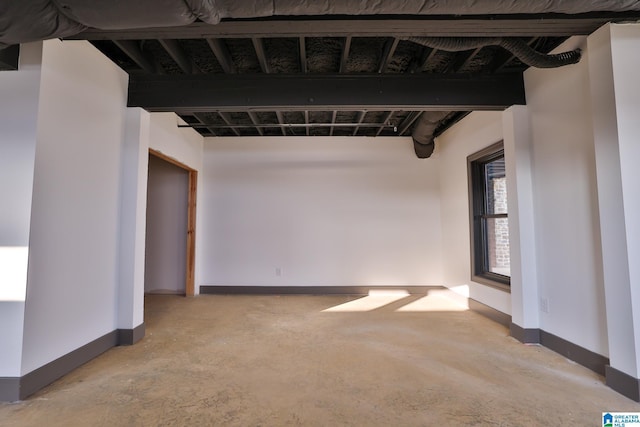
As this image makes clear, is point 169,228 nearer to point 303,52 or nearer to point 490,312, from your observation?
point 303,52

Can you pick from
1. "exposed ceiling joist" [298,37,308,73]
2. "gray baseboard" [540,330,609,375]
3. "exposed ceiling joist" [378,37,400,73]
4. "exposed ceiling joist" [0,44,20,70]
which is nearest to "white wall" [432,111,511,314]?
"gray baseboard" [540,330,609,375]

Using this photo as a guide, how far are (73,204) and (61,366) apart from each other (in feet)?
4.04

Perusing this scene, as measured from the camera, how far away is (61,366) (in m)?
2.25

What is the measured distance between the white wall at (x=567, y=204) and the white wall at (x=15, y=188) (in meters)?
4.11

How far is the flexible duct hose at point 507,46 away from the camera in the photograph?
2336 mm

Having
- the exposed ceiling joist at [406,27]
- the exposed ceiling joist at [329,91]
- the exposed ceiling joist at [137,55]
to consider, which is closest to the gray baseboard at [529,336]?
the exposed ceiling joist at [329,91]

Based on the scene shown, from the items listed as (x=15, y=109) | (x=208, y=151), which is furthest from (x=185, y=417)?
(x=208, y=151)

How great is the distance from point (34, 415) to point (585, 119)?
14.3 ft

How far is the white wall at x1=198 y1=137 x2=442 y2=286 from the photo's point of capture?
518cm

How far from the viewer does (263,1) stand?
5.05 ft

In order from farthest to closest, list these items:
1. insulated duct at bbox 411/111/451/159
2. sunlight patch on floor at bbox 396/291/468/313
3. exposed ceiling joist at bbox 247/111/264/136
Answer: exposed ceiling joist at bbox 247/111/264/136 < sunlight patch on floor at bbox 396/291/468/313 < insulated duct at bbox 411/111/451/159

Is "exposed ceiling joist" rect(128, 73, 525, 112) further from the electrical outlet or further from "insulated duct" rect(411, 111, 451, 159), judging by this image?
the electrical outlet

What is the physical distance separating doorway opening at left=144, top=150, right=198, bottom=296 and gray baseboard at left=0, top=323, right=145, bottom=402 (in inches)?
85.8

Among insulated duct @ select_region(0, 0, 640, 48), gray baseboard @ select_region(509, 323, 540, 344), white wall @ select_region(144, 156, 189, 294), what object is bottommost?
gray baseboard @ select_region(509, 323, 540, 344)
